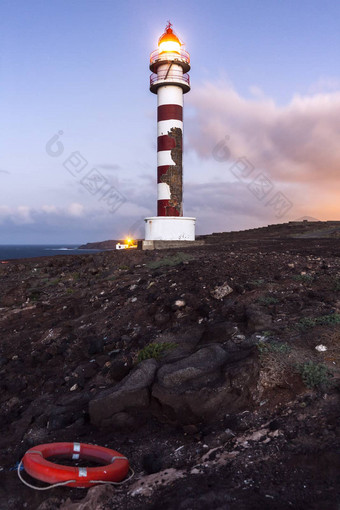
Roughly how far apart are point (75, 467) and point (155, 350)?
2.72 metres

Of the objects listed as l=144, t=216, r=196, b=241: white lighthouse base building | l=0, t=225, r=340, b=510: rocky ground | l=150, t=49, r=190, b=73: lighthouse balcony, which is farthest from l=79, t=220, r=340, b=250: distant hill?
l=0, t=225, r=340, b=510: rocky ground

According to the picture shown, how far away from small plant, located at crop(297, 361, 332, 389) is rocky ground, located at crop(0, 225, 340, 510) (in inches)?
Answer: 0.6

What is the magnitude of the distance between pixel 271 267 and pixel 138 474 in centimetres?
669

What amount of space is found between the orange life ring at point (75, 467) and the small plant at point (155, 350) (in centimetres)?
218

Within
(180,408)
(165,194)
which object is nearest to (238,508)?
(180,408)

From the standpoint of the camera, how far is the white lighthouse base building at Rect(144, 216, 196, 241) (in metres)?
23.5

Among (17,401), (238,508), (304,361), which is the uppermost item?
(304,361)

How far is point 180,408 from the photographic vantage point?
5.04 m

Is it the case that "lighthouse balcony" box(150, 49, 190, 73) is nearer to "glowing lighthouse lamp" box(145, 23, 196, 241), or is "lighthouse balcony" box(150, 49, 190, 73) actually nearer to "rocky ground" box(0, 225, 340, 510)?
"glowing lighthouse lamp" box(145, 23, 196, 241)

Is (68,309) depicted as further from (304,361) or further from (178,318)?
(304,361)

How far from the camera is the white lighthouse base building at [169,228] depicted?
923 inches

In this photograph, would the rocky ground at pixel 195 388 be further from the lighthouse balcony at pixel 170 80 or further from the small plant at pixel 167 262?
the lighthouse balcony at pixel 170 80

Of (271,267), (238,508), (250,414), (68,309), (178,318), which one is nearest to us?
A: (238,508)

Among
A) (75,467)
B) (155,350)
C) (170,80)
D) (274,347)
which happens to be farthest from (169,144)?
(75,467)
